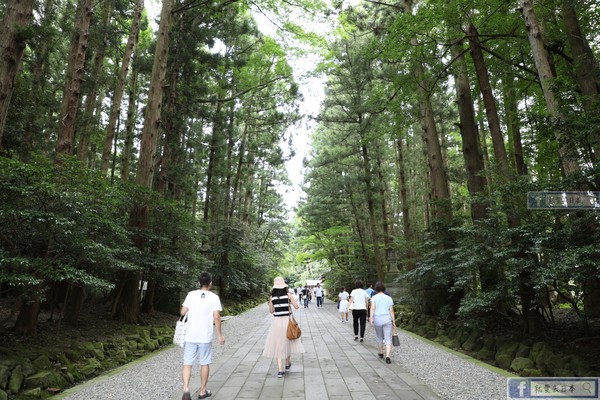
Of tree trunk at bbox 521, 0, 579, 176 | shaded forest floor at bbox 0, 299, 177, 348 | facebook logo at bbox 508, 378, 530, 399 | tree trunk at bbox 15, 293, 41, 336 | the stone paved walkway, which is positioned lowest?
the stone paved walkway

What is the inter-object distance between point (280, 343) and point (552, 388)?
12.5ft

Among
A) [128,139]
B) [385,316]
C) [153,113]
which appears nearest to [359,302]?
[385,316]

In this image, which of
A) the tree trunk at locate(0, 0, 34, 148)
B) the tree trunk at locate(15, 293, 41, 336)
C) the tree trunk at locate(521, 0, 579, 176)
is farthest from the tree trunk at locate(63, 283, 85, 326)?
the tree trunk at locate(521, 0, 579, 176)

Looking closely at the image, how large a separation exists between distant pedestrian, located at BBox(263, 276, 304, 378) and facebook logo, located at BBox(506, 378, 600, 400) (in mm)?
3011

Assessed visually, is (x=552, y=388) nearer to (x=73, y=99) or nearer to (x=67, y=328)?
(x=67, y=328)

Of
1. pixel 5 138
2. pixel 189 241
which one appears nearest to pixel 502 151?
pixel 189 241

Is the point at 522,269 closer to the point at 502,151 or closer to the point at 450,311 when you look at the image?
the point at 502,151

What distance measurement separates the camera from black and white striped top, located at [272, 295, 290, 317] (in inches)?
216

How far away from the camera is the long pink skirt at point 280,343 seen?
5391mm

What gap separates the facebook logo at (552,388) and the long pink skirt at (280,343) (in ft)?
9.79

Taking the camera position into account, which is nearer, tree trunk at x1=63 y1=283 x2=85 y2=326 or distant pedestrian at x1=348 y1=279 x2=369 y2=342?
tree trunk at x1=63 y1=283 x2=85 y2=326

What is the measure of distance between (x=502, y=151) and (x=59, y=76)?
1764 cm

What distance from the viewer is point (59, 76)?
1545cm

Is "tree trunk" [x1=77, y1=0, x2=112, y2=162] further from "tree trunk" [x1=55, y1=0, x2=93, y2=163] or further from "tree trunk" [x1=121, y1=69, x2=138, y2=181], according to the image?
"tree trunk" [x1=55, y1=0, x2=93, y2=163]
